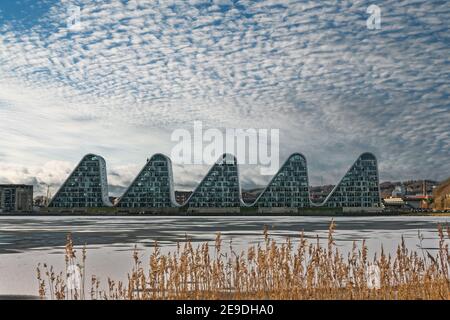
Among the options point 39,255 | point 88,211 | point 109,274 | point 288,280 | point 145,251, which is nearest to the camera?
point 288,280

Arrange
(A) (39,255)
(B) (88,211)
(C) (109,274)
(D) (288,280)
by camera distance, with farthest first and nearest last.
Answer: (B) (88,211) → (A) (39,255) → (C) (109,274) → (D) (288,280)

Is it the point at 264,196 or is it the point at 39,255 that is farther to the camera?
the point at 264,196

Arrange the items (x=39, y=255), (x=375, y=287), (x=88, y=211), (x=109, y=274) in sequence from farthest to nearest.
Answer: (x=88, y=211)
(x=39, y=255)
(x=109, y=274)
(x=375, y=287)

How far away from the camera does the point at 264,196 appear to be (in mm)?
198625

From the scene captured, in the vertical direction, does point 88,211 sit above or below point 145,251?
above

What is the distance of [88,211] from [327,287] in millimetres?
192948

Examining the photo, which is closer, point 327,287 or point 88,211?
point 327,287

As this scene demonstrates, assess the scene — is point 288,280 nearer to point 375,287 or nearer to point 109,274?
point 375,287
